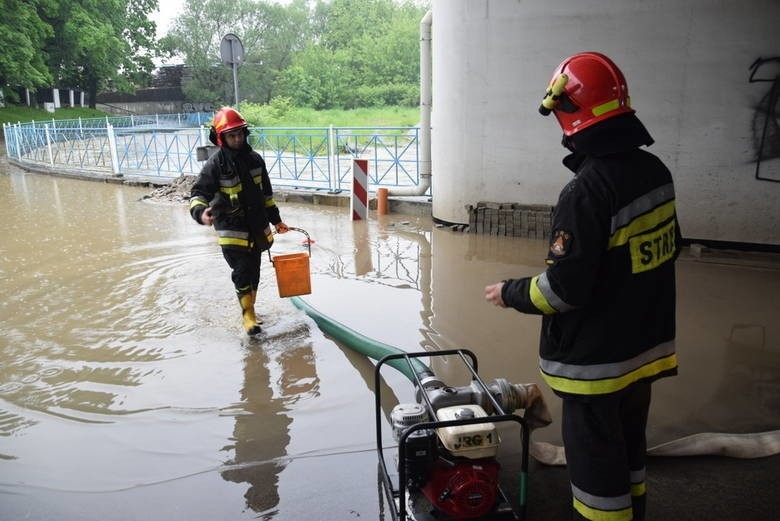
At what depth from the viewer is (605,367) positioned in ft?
6.57

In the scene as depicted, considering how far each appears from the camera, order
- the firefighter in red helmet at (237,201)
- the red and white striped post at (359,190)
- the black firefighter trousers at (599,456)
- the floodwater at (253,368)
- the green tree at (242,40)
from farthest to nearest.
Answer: the green tree at (242,40)
the red and white striped post at (359,190)
the firefighter in red helmet at (237,201)
the floodwater at (253,368)
the black firefighter trousers at (599,456)

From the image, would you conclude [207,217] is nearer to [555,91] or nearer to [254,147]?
[555,91]

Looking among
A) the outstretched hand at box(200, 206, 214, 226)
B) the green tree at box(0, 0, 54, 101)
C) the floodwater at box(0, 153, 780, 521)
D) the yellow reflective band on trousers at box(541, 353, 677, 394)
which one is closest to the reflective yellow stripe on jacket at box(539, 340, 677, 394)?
the yellow reflective band on trousers at box(541, 353, 677, 394)

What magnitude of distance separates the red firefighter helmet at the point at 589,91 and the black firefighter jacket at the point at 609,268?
40mm

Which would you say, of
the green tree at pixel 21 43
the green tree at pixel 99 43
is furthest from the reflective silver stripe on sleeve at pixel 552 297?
the green tree at pixel 99 43

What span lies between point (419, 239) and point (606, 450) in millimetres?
6299

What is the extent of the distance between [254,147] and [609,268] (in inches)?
675

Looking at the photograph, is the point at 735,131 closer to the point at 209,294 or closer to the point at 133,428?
the point at 209,294

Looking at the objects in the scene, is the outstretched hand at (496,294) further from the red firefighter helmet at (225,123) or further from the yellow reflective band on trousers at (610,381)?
the red firefighter helmet at (225,123)

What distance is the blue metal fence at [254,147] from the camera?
1178cm

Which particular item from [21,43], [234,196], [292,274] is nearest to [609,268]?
[292,274]

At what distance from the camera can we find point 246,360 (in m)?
4.32

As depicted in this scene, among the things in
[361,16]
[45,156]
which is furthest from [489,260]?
[361,16]

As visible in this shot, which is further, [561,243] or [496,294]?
[496,294]
